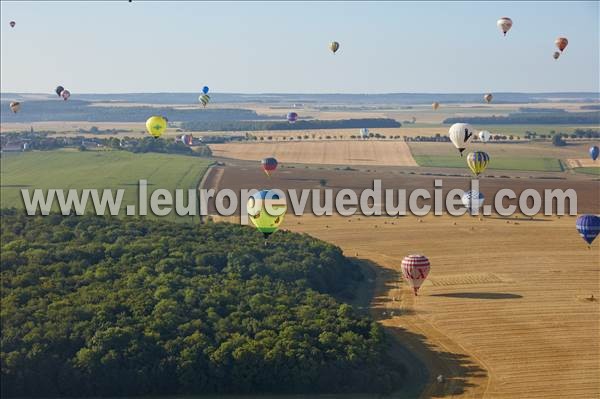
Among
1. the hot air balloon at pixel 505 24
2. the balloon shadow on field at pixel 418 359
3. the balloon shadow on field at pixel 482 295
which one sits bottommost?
the balloon shadow on field at pixel 418 359

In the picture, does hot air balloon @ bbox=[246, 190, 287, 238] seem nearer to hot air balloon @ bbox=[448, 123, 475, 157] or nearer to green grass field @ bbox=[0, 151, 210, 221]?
hot air balloon @ bbox=[448, 123, 475, 157]

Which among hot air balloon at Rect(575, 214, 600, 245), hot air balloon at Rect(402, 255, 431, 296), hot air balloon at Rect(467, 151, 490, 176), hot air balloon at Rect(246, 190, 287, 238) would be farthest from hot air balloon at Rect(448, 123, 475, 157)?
hot air balloon at Rect(246, 190, 287, 238)

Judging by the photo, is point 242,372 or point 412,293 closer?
point 242,372

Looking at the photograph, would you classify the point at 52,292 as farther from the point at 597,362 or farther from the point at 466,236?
the point at 466,236

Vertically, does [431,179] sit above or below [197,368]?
above

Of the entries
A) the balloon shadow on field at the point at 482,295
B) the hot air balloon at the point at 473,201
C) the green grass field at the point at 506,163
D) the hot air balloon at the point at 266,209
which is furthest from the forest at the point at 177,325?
the green grass field at the point at 506,163

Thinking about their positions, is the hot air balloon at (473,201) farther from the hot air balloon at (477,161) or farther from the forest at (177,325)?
the forest at (177,325)

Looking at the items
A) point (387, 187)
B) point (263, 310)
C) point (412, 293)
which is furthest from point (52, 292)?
point (387, 187)
